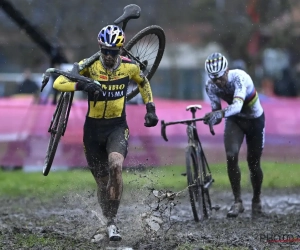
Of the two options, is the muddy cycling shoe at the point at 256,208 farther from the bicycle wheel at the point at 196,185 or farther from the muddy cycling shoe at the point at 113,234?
the muddy cycling shoe at the point at 113,234

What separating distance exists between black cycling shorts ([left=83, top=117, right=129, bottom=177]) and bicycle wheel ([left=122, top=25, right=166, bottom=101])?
139cm

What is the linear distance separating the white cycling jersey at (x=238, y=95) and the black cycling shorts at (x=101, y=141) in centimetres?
178

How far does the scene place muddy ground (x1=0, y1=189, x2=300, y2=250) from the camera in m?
8.37

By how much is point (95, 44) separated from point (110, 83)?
466 inches

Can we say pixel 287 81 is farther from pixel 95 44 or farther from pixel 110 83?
pixel 110 83

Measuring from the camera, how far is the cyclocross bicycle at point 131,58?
855 cm

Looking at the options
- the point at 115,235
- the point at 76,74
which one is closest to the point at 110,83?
the point at 76,74

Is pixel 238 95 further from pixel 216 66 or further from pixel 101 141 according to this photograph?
pixel 101 141

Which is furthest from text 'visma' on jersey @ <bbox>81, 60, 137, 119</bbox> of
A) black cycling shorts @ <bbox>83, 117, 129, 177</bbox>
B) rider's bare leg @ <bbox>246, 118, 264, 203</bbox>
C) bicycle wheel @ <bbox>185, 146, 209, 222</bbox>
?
rider's bare leg @ <bbox>246, 118, 264, 203</bbox>

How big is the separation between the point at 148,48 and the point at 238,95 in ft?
4.43

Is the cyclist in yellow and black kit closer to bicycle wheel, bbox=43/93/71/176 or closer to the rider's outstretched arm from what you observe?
the rider's outstretched arm

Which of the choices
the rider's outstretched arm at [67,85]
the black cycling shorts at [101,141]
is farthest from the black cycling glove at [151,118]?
the rider's outstretched arm at [67,85]

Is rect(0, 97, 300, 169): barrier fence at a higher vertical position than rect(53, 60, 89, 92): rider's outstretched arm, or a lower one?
lower

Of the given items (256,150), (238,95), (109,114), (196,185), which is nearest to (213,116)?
(238,95)
